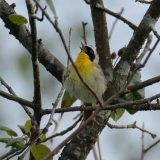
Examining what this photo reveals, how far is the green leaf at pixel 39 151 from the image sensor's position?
254 centimetres

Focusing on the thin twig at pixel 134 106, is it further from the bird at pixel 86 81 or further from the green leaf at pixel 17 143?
the bird at pixel 86 81

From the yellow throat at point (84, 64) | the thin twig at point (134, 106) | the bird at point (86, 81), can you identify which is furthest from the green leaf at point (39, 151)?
the yellow throat at point (84, 64)

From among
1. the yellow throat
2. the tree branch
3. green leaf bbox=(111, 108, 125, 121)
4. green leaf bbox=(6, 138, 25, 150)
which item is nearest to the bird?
the yellow throat

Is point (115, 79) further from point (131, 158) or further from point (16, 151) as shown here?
point (131, 158)

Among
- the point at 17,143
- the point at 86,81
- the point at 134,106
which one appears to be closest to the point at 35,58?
the point at 17,143

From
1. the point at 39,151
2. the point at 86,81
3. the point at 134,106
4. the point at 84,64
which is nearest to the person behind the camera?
the point at 39,151

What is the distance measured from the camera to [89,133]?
3303 mm

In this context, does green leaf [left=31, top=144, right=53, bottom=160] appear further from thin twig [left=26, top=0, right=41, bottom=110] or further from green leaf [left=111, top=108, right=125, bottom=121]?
green leaf [left=111, top=108, right=125, bottom=121]

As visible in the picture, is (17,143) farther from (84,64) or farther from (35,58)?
(84,64)

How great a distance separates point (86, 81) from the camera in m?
3.87

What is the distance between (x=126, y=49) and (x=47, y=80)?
278 cm

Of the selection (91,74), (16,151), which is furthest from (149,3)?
(16,151)

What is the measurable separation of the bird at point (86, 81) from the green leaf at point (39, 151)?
2.85 feet

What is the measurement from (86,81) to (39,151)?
55.0 inches
